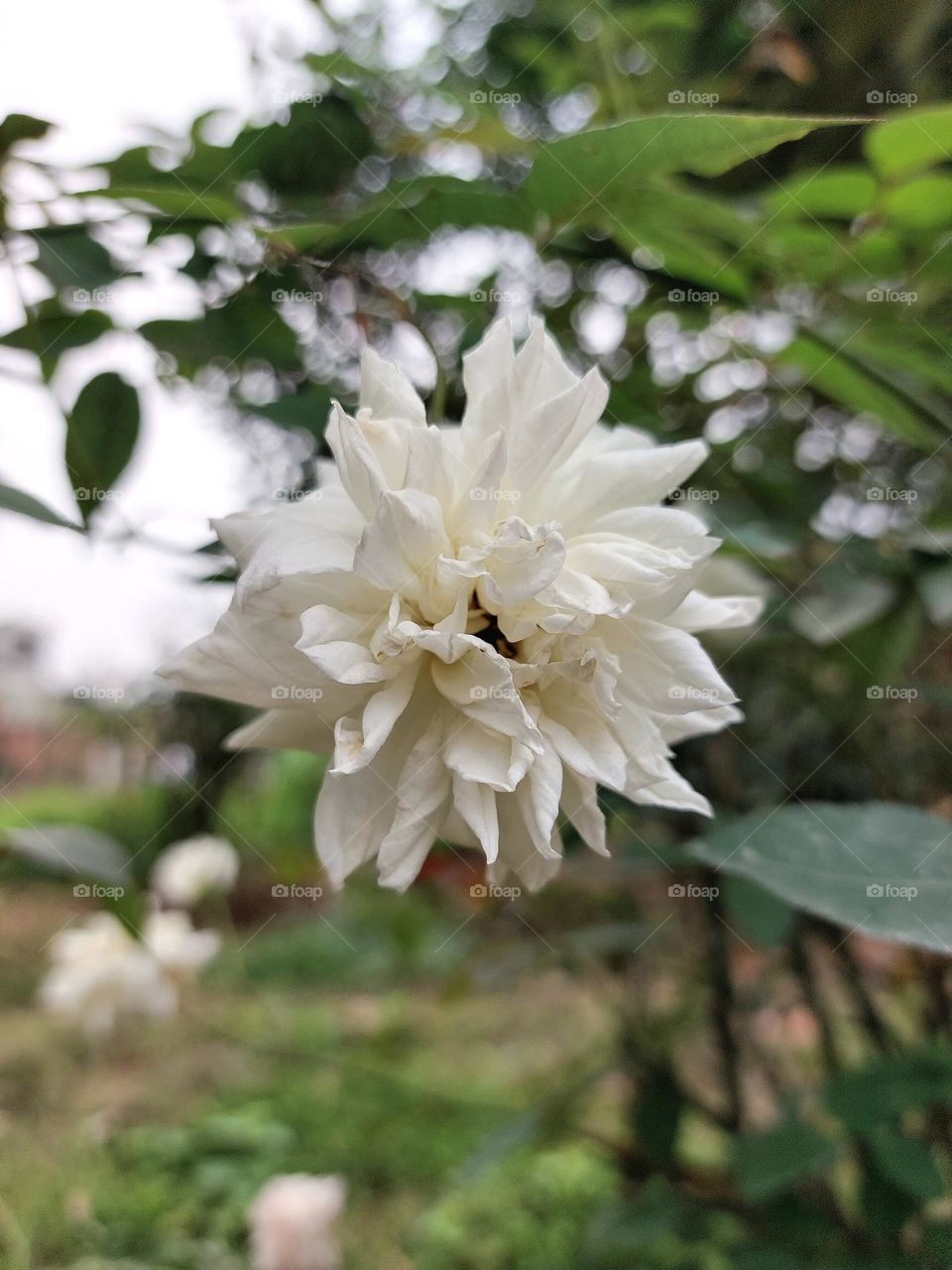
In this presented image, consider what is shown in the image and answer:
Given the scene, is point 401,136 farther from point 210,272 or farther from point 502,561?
point 502,561

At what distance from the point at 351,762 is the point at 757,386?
0.34m

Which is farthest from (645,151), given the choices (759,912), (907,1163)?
(907,1163)

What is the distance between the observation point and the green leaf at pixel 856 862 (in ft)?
0.76

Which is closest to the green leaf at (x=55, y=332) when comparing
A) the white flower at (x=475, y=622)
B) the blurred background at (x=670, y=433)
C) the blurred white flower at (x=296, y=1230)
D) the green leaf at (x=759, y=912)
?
the blurred background at (x=670, y=433)

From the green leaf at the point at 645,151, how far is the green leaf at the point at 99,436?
171mm

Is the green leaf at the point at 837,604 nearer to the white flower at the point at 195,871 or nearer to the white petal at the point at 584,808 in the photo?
the white petal at the point at 584,808

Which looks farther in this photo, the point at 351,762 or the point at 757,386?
the point at 757,386

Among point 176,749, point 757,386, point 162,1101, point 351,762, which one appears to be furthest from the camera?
point 162,1101

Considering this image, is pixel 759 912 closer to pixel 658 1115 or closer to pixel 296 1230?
pixel 658 1115

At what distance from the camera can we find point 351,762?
198mm

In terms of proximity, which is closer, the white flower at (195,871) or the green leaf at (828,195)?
the green leaf at (828,195)

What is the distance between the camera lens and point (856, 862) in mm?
271

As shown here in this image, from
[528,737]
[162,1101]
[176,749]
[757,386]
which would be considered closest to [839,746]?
[757,386]

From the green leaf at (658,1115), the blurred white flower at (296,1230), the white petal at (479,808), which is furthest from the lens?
the blurred white flower at (296,1230)
